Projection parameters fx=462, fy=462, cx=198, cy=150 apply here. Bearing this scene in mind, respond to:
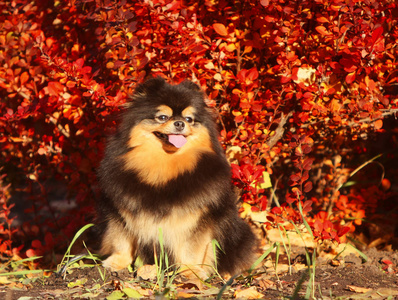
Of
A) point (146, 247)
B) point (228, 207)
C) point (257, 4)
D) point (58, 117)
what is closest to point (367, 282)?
point (228, 207)

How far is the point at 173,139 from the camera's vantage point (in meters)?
3.46

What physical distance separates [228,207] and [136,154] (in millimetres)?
825

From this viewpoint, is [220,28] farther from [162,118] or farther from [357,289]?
[357,289]

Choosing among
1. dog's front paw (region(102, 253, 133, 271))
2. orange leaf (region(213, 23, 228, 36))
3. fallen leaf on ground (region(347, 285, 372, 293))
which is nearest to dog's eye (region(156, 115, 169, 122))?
orange leaf (region(213, 23, 228, 36))

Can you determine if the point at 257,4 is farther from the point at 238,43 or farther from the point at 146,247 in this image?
the point at 146,247

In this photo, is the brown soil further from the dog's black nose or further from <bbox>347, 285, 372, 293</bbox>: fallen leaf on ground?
the dog's black nose

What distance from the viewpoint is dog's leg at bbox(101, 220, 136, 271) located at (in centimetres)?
362

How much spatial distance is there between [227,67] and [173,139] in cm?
106

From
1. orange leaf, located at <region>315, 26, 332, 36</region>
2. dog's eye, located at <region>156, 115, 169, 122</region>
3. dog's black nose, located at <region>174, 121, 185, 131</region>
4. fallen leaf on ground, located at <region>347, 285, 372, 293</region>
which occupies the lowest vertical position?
fallen leaf on ground, located at <region>347, 285, 372, 293</region>

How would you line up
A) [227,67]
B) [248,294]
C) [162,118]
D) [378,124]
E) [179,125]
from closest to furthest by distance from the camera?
[248,294] < [179,125] < [162,118] < [378,124] < [227,67]

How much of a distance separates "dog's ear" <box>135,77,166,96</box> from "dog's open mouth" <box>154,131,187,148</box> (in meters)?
0.33

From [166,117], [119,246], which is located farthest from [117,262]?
[166,117]

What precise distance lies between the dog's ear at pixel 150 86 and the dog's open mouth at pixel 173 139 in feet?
1.08

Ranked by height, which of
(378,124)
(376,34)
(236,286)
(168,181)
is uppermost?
(376,34)
